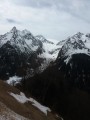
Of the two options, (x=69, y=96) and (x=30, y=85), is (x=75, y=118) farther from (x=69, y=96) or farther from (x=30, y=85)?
(x=30, y=85)

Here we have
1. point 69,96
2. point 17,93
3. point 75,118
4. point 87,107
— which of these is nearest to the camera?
point 17,93

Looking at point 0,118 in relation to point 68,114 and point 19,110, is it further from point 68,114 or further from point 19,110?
point 68,114

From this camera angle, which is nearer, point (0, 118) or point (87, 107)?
point (0, 118)

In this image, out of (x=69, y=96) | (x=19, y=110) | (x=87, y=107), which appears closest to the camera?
(x=19, y=110)

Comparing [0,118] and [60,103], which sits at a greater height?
[60,103]

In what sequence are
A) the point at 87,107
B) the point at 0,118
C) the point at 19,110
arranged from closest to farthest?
1. the point at 0,118
2. the point at 19,110
3. the point at 87,107

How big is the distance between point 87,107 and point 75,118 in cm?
2186

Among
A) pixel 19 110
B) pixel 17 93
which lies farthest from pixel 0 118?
pixel 17 93

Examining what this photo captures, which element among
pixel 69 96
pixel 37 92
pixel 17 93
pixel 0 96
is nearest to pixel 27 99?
pixel 17 93

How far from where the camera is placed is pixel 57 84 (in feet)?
486

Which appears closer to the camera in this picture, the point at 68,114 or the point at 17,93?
the point at 17,93

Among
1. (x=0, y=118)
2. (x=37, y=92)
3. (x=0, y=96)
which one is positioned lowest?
(x=0, y=118)

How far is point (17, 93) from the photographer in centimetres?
6731

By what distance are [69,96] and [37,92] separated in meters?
21.3
